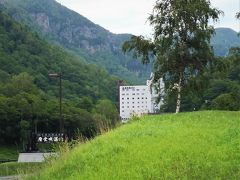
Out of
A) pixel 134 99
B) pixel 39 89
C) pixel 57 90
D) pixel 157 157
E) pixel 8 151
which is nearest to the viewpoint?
pixel 157 157

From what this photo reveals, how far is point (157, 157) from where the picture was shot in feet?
29.2

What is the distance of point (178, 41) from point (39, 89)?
95.6m

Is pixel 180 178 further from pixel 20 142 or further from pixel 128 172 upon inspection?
Answer: pixel 20 142

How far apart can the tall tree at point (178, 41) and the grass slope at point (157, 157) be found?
13527 millimetres

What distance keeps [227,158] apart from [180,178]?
1.57m

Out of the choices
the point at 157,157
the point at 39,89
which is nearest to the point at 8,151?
the point at 39,89

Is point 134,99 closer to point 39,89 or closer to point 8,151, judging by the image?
point 39,89

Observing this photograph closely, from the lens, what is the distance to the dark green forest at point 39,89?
8094 cm

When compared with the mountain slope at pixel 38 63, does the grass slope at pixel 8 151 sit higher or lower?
lower

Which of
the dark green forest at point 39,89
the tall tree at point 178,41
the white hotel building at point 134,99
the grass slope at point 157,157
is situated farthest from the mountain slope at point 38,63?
the grass slope at point 157,157

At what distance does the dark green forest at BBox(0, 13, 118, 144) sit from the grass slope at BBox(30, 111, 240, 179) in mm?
62545

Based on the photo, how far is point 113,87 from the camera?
16900 cm

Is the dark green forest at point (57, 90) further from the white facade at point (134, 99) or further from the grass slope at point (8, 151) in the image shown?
the white facade at point (134, 99)

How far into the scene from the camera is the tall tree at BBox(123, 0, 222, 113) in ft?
83.2
